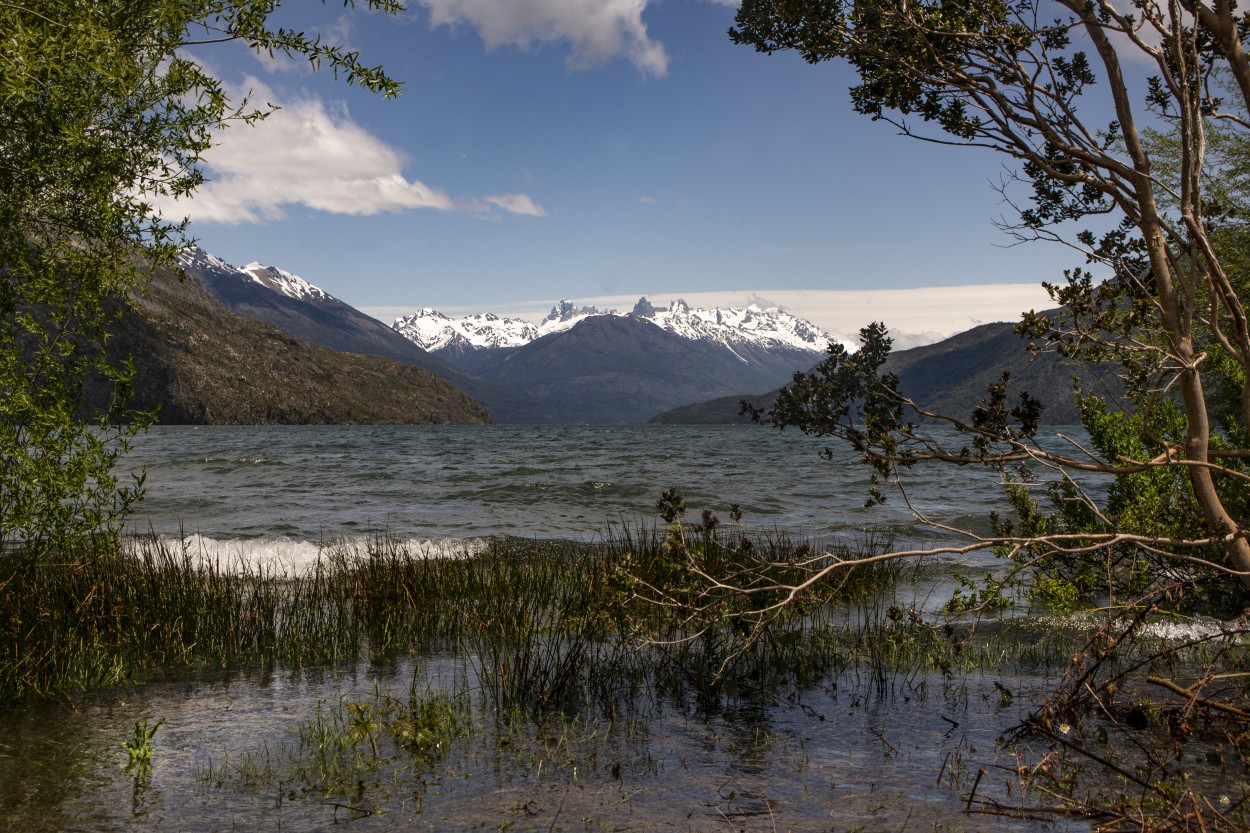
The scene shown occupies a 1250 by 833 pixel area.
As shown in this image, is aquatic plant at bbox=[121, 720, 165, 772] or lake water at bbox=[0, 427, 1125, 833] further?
aquatic plant at bbox=[121, 720, 165, 772]

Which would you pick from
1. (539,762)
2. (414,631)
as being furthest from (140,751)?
(414,631)

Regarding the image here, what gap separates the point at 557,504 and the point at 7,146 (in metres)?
21.3

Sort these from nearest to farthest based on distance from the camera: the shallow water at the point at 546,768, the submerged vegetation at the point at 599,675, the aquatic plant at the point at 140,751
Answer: the shallow water at the point at 546,768 < the submerged vegetation at the point at 599,675 < the aquatic plant at the point at 140,751

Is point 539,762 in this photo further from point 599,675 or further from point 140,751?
point 140,751

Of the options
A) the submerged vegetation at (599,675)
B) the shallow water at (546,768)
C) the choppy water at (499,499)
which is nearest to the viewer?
the shallow water at (546,768)

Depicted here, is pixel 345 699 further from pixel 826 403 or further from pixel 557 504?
pixel 557 504

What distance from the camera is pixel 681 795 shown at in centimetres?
516

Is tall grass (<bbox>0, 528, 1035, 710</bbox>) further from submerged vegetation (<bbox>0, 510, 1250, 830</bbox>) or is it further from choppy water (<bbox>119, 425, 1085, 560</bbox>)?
choppy water (<bbox>119, 425, 1085, 560</bbox>)

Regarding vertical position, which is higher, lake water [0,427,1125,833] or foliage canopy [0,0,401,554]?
foliage canopy [0,0,401,554]

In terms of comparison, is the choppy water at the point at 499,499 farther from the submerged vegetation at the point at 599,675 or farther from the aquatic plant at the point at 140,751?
the aquatic plant at the point at 140,751

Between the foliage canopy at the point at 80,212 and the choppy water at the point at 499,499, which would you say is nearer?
the foliage canopy at the point at 80,212

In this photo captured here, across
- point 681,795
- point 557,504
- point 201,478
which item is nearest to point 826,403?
point 681,795

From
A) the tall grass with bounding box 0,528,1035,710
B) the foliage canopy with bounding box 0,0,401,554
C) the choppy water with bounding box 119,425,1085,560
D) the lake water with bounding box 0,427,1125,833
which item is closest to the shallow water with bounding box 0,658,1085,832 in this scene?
the lake water with bounding box 0,427,1125,833

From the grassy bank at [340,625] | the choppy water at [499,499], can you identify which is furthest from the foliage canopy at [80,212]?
the choppy water at [499,499]
